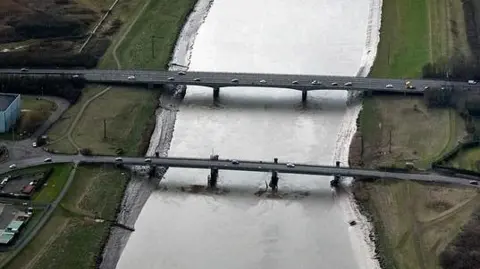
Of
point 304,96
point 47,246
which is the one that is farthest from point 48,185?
point 304,96

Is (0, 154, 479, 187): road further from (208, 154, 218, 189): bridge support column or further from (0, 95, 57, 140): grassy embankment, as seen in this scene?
(0, 95, 57, 140): grassy embankment

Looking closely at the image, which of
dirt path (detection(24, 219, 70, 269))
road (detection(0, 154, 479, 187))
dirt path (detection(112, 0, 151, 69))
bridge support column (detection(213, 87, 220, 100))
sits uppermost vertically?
dirt path (detection(112, 0, 151, 69))

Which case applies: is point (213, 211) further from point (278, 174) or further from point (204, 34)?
point (204, 34)

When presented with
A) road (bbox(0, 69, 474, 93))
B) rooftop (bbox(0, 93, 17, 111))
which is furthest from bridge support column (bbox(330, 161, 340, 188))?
rooftop (bbox(0, 93, 17, 111))

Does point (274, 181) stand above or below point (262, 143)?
below

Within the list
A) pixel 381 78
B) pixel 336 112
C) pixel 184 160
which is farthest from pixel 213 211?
pixel 381 78

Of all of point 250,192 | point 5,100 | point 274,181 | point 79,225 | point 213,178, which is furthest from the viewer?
point 5,100

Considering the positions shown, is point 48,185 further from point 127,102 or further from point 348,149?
point 348,149
